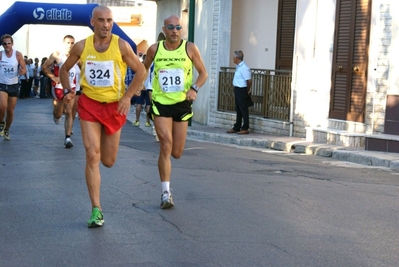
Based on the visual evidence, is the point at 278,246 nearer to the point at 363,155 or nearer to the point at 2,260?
the point at 2,260

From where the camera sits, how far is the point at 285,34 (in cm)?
2170

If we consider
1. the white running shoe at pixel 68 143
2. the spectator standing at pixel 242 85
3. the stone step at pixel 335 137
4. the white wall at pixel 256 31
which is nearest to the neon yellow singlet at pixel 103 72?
the white running shoe at pixel 68 143

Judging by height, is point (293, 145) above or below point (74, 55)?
below

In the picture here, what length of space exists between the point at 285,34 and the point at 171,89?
13.3 meters

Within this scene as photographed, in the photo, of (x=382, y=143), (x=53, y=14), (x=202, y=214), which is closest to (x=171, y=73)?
(x=202, y=214)

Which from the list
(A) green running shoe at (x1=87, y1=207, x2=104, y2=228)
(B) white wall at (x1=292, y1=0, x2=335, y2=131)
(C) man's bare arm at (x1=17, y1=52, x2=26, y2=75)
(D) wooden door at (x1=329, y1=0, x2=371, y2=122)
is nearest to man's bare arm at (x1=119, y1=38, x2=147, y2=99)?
(A) green running shoe at (x1=87, y1=207, x2=104, y2=228)

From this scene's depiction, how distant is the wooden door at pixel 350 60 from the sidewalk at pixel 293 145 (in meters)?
1.08

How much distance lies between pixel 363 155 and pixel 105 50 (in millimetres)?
7728

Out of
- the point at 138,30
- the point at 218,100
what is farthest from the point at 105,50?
the point at 138,30

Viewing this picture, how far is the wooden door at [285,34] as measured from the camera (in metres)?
21.5

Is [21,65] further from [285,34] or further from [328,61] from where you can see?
[285,34]

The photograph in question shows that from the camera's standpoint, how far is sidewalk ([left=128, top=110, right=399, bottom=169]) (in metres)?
14.2

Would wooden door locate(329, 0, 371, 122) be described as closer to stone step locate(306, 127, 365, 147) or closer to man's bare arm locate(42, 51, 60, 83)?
stone step locate(306, 127, 365, 147)

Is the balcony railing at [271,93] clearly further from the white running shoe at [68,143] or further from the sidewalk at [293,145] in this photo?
the white running shoe at [68,143]
